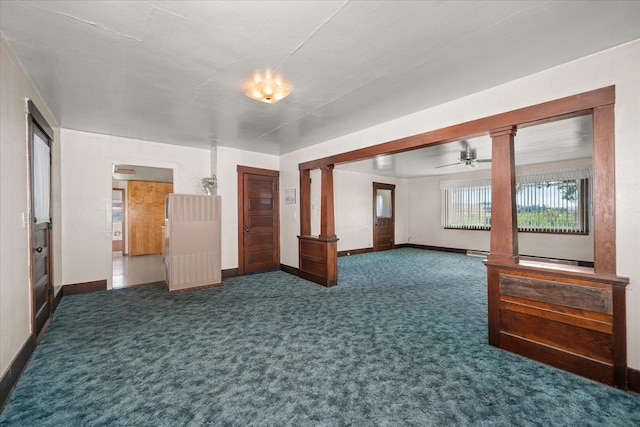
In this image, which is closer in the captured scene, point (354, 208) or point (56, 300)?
point (56, 300)

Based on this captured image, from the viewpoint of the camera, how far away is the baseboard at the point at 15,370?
185cm

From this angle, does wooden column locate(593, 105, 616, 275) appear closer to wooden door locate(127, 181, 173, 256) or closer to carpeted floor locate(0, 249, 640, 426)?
carpeted floor locate(0, 249, 640, 426)

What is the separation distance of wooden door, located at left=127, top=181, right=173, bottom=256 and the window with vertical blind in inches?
373

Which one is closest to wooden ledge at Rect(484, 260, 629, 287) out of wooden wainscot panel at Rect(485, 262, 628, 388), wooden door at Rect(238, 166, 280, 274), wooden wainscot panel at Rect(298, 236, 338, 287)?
wooden wainscot panel at Rect(485, 262, 628, 388)

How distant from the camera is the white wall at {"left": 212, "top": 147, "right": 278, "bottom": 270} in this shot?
543 cm

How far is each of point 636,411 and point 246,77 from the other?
12.8 ft

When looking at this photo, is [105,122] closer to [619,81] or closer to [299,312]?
[299,312]

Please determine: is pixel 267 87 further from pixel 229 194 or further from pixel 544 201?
pixel 544 201

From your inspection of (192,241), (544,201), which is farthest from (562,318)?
(544,201)

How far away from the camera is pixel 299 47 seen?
215 centimetres

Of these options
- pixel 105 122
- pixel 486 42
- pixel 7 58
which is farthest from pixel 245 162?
pixel 486 42

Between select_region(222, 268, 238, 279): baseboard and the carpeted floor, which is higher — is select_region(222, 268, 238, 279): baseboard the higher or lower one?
the higher one

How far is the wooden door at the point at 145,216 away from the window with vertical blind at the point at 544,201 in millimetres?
9482

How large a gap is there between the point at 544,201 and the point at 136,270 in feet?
32.5
